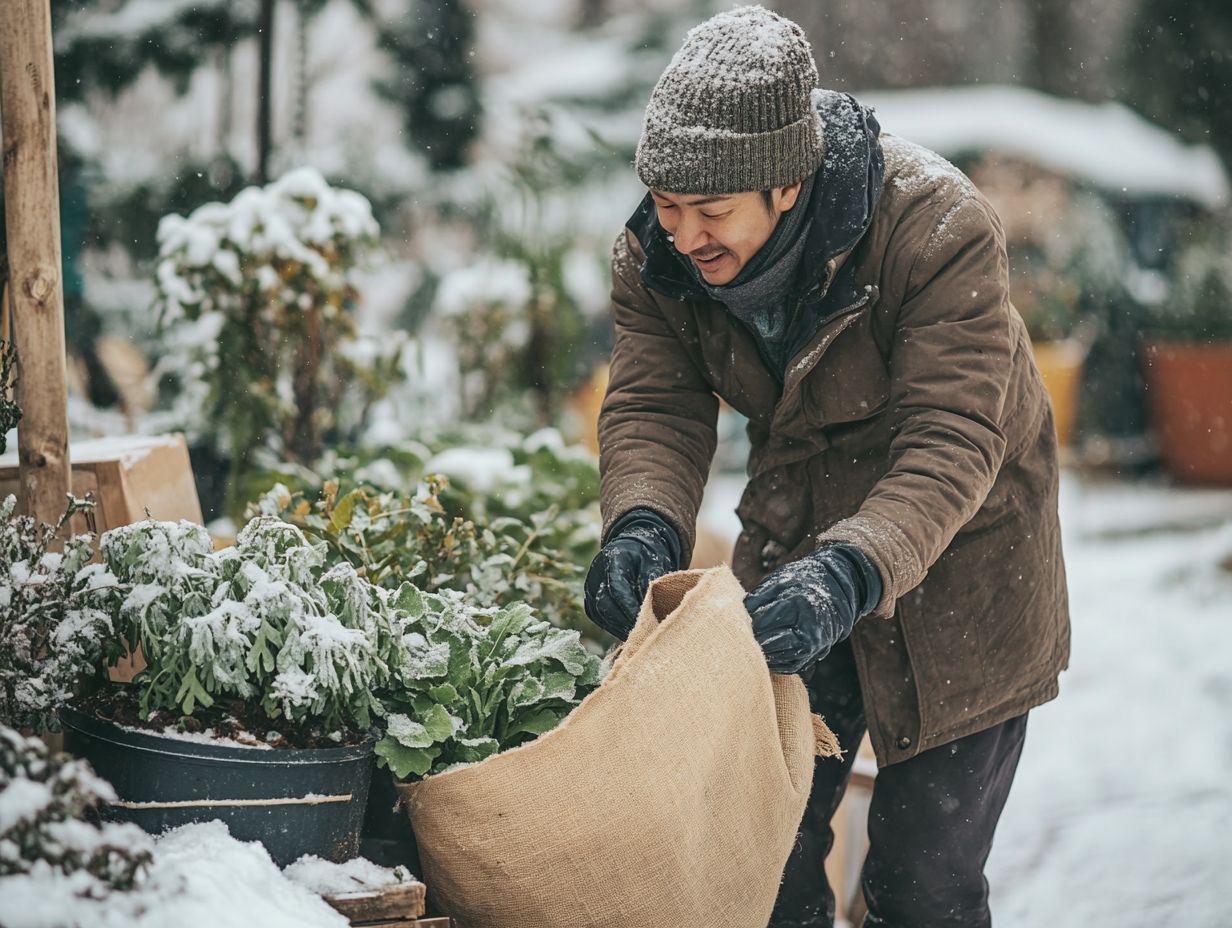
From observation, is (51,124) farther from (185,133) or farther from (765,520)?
(185,133)

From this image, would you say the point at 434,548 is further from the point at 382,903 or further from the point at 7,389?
the point at 382,903

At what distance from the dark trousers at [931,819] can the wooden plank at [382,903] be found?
2.72 ft

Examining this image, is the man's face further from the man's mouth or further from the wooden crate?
the wooden crate

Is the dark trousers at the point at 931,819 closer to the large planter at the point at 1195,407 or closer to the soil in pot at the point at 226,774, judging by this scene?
the soil in pot at the point at 226,774

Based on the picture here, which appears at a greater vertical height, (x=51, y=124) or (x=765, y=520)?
(x=51, y=124)

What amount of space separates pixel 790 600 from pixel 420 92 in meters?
3.84

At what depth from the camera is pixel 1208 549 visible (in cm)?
733

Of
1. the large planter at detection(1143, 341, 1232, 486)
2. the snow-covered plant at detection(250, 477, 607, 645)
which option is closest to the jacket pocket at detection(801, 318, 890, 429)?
the snow-covered plant at detection(250, 477, 607, 645)

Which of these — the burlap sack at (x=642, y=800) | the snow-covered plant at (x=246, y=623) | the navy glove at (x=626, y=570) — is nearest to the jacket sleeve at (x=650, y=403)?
the navy glove at (x=626, y=570)

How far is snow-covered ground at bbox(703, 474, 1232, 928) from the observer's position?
11.6 feet

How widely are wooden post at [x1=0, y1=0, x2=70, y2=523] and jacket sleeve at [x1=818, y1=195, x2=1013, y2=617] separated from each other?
1224 millimetres

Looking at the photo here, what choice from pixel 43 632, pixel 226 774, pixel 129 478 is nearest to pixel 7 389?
pixel 129 478

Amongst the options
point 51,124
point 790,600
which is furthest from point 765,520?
point 51,124

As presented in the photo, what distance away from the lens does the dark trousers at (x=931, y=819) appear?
7.10 feet
